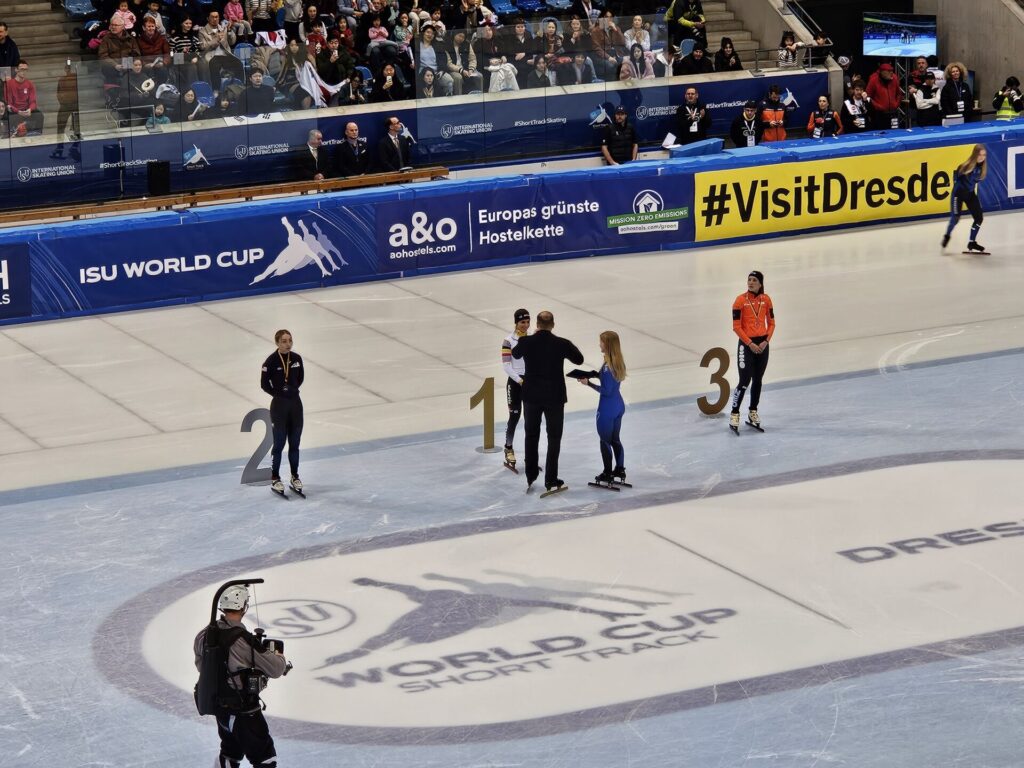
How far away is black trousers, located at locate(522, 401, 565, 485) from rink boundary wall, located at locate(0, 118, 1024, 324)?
355 inches

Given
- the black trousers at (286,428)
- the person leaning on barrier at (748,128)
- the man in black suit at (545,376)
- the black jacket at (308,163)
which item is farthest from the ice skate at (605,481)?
the person leaning on barrier at (748,128)

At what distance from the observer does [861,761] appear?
10.3 metres

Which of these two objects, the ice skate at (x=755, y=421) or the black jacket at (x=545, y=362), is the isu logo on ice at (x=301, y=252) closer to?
the ice skate at (x=755, y=421)

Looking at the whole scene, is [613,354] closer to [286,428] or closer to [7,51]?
[286,428]

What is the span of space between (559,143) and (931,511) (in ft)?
51.0

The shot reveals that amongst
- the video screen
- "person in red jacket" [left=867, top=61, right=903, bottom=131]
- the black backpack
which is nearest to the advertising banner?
the black backpack

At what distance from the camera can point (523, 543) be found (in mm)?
14383

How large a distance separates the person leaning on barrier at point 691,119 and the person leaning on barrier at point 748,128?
1.77 feet

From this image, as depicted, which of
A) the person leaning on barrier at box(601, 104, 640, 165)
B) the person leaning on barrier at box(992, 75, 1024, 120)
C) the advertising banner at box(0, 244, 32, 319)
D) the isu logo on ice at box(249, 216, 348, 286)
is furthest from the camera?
the person leaning on barrier at box(992, 75, 1024, 120)

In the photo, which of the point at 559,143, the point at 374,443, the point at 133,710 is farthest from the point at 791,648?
the point at 559,143

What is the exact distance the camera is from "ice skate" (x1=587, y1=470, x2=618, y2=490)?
1570 centimetres

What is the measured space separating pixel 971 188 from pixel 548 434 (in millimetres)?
12028

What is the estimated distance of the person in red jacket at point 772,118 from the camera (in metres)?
29.3

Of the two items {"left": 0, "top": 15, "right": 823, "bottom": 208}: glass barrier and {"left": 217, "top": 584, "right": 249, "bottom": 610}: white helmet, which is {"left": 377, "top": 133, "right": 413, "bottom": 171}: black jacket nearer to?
{"left": 0, "top": 15, "right": 823, "bottom": 208}: glass barrier
